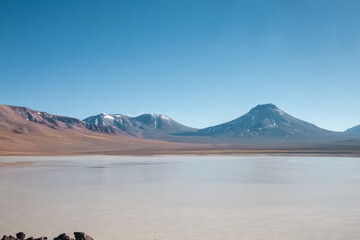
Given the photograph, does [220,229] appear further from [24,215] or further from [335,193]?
[335,193]

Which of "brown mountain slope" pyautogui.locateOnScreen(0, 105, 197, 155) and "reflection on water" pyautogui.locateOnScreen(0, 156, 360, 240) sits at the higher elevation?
"brown mountain slope" pyautogui.locateOnScreen(0, 105, 197, 155)

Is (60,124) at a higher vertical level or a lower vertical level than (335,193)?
higher

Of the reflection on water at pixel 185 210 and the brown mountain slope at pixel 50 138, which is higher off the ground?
the brown mountain slope at pixel 50 138

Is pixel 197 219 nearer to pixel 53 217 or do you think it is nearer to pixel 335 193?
pixel 53 217

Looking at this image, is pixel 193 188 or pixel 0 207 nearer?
pixel 0 207

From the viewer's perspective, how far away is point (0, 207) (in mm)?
12203

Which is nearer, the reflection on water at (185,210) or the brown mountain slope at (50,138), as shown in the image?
the reflection on water at (185,210)

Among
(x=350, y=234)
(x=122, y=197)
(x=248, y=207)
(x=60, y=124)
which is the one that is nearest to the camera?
(x=350, y=234)

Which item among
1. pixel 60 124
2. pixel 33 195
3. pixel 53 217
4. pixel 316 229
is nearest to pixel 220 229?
pixel 316 229

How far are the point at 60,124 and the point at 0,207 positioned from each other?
618 ft

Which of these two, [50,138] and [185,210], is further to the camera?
[50,138]

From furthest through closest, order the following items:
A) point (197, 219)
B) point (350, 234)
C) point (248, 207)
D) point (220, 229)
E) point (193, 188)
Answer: point (193, 188) → point (248, 207) → point (197, 219) → point (220, 229) → point (350, 234)

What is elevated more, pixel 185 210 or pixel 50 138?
pixel 50 138

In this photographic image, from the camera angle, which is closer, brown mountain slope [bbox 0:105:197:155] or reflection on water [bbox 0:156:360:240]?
reflection on water [bbox 0:156:360:240]
